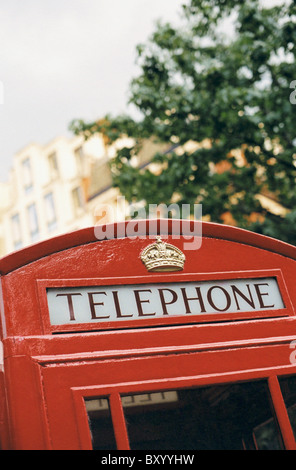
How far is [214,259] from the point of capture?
2525 mm

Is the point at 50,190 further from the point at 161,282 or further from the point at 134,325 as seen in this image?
the point at 134,325

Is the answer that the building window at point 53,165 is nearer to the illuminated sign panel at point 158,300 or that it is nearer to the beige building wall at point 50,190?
the beige building wall at point 50,190

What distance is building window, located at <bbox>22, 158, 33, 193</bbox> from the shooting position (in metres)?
27.9

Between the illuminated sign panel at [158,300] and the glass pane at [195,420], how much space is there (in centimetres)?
101

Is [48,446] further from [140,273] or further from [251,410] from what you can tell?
[251,410]

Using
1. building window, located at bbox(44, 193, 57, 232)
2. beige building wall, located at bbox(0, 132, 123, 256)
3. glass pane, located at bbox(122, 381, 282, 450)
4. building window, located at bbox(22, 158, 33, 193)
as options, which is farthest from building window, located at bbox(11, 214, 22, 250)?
glass pane, located at bbox(122, 381, 282, 450)

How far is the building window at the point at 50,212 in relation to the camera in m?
26.1

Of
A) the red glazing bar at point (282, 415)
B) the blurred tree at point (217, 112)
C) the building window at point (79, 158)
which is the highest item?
the building window at point (79, 158)

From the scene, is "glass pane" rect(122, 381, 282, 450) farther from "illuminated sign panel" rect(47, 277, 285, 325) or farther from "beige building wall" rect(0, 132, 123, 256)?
"beige building wall" rect(0, 132, 123, 256)

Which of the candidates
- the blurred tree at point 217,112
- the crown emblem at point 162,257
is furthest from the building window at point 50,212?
the crown emblem at point 162,257

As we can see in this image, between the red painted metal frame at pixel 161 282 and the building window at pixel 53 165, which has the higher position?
the building window at pixel 53 165

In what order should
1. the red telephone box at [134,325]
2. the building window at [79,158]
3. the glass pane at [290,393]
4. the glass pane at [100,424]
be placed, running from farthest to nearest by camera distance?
the building window at [79,158], the glass pane at [100,424], the glass pane at [290,393], the red telephone box at [134,325]

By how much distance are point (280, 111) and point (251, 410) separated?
581cm

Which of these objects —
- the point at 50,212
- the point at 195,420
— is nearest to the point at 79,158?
the point at 50,212
